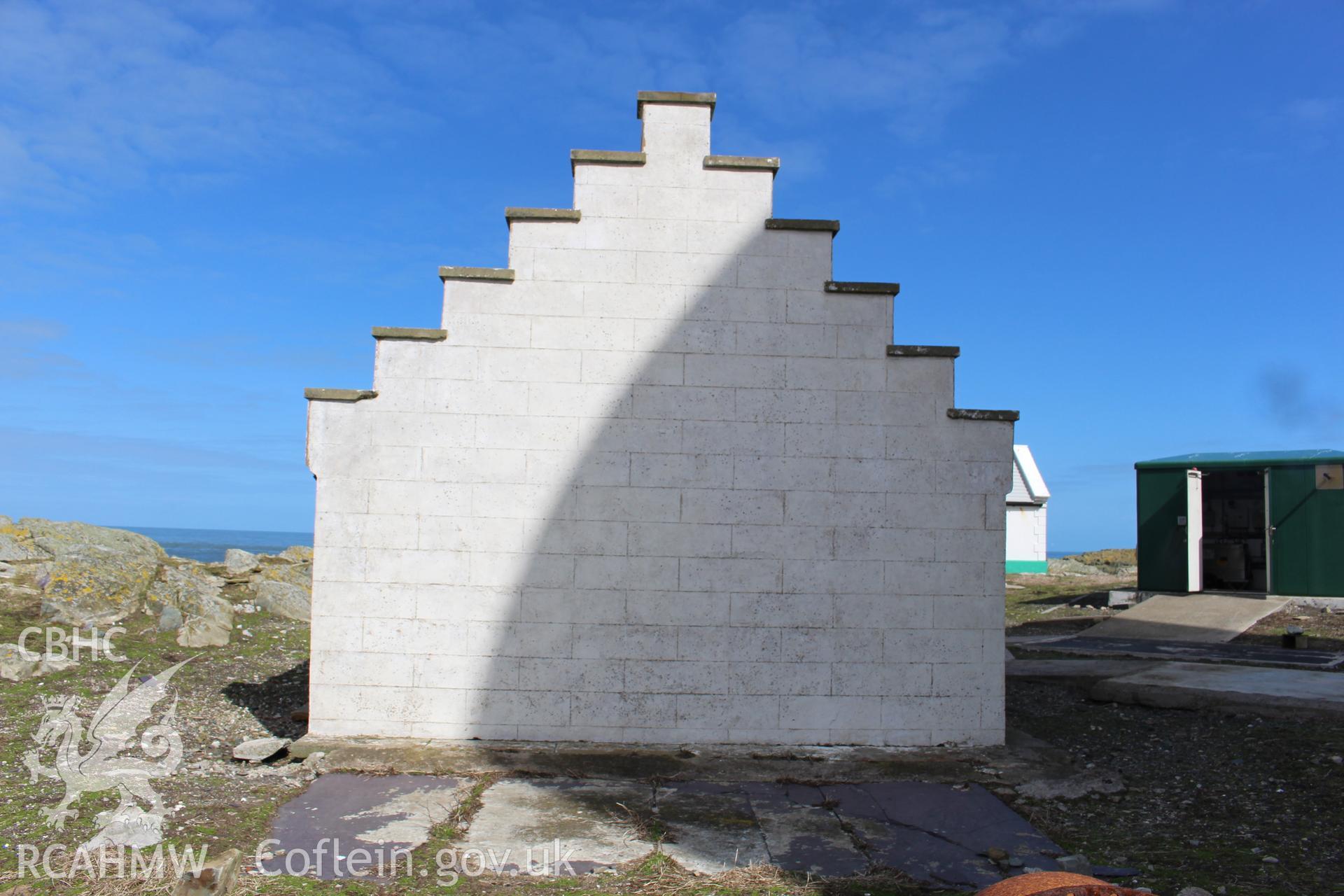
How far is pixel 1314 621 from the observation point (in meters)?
13.7

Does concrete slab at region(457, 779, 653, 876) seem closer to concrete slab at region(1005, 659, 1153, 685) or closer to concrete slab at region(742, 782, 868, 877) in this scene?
concrete slab at region(742, 782, 868, 877)

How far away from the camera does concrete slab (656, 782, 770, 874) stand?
4.88 meters

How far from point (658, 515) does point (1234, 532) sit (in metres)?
15.0

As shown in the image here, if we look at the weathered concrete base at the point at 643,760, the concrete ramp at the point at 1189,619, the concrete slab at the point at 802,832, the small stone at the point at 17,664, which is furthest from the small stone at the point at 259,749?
the concrete ramp at the point at 1189,619

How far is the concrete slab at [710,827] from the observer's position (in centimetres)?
488

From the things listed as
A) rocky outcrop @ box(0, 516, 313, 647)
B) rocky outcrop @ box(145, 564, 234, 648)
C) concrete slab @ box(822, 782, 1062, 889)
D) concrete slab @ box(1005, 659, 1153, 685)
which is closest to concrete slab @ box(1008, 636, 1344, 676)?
concrete slab @ box(1005, 659, 1153, 685)

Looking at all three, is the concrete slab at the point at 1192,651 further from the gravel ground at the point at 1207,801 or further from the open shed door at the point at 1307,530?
the open shed door at the point at 1307,530

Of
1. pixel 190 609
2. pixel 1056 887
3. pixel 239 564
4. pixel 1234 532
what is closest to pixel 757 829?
pixel 1056 887

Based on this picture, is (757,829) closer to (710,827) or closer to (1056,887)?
(710,827)

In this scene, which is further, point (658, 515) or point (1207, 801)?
point (658, 515)

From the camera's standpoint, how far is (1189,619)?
45.8 ft

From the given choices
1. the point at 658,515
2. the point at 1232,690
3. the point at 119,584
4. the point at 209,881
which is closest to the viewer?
the point at 209,881

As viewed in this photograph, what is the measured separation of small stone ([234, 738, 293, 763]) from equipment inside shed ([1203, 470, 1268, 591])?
638 inches

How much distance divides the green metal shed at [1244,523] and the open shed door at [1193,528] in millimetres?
14
